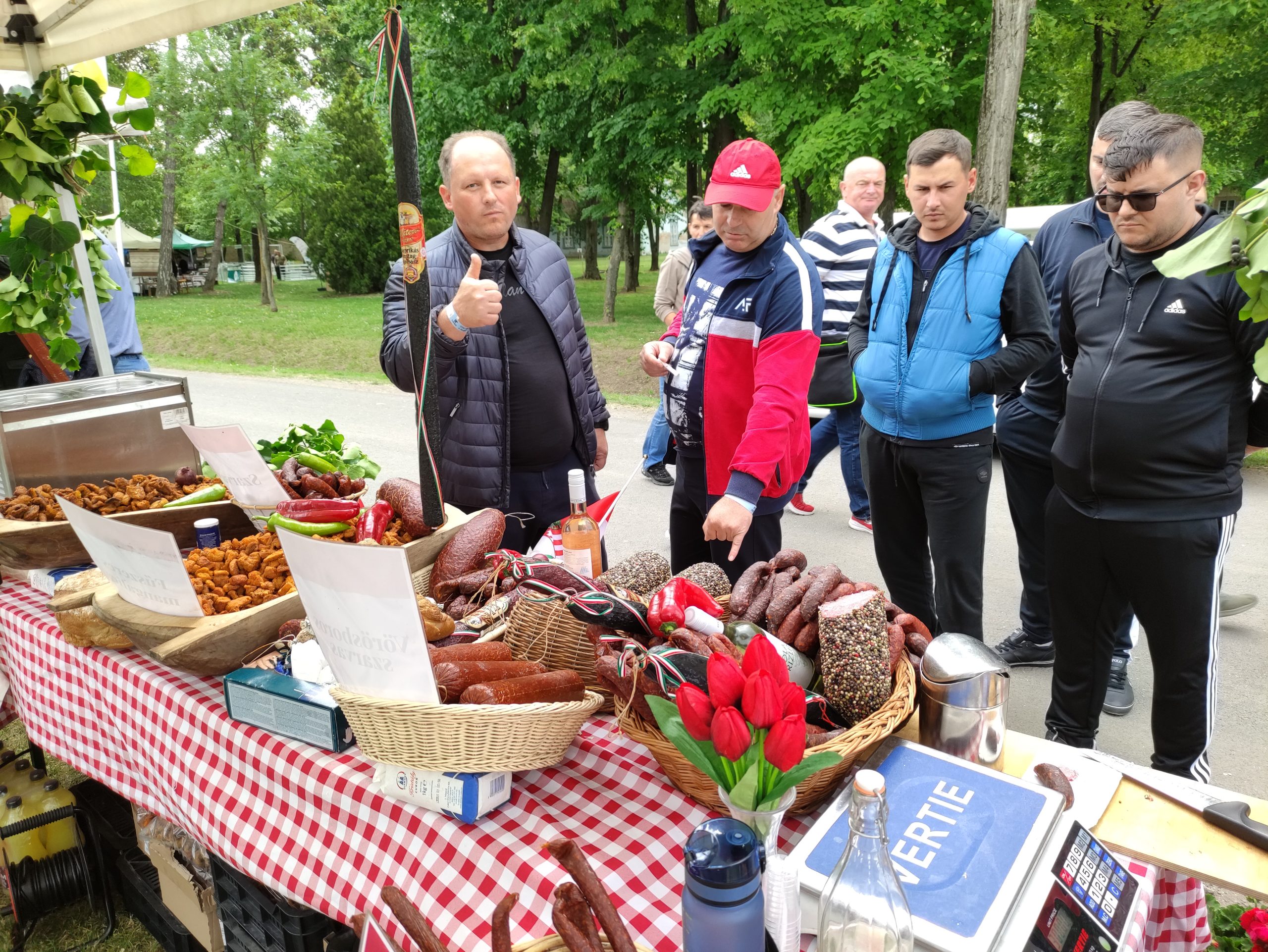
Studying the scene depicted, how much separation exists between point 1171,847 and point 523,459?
2.12 metres

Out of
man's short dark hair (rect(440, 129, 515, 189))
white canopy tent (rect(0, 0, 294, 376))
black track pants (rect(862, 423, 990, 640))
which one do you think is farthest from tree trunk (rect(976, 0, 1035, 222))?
white canopy tent (rect(0, 0, 294, 376))

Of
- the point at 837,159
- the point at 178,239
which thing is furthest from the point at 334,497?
the point at 178,239

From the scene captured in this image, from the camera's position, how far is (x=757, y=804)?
124 cm

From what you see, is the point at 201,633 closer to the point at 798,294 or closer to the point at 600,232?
the point at 798,294

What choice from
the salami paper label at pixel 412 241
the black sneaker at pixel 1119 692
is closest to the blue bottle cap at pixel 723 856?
the salami paper label at pixel 412 241

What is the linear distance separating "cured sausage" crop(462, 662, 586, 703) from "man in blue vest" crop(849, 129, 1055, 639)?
2114 millimetres

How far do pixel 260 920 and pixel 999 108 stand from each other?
8880 millimetres

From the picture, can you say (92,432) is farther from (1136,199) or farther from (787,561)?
(1136,199)

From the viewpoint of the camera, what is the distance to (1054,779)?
1492 mm

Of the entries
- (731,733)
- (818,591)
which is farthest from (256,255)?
(731,733)

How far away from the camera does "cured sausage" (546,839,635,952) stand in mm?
1114

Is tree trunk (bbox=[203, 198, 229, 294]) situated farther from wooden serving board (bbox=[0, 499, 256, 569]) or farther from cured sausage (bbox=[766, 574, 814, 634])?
cured sausage (bbox=[766, 574, 814, 634])

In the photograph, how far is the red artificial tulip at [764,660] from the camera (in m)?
1.27

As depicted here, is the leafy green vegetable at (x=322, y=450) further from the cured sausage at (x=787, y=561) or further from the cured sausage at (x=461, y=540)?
the cured sausage at (x=787, y=561)
